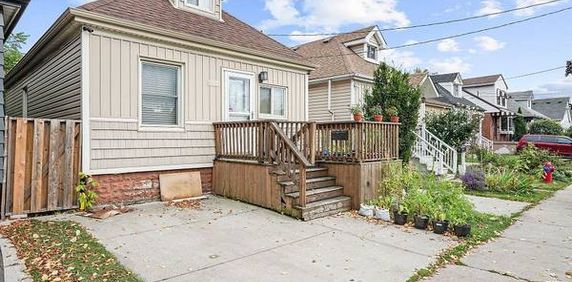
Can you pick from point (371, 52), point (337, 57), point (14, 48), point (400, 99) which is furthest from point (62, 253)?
point (14, 48)

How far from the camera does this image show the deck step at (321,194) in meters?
6.62

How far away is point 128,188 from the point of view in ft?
23.4

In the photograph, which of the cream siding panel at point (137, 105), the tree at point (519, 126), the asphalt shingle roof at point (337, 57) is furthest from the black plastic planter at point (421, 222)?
the tree at point (519, 126)

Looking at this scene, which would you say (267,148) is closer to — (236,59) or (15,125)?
(236,59)

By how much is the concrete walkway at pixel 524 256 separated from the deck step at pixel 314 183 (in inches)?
122

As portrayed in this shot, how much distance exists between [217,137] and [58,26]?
379 centimetres

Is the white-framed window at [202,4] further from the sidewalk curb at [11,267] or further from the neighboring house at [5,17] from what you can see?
the sidewalk curb at [11,267]

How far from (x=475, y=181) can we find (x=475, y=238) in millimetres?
5722

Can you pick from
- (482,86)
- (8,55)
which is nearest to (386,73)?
(8,55)

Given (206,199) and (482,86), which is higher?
(482,86)

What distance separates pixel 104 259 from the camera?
4156 millimetres

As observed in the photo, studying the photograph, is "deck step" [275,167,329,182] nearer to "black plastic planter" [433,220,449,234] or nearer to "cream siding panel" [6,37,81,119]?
→ "black plastic planter" [433,220,449,234]

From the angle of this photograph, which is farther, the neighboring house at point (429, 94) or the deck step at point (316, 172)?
the neighboring house at point (429, 94)

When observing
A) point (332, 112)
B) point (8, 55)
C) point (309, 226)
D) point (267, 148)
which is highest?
point (8, 55)
